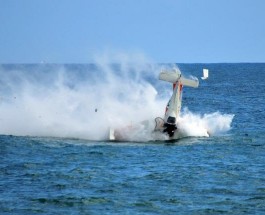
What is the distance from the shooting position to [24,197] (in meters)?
27.5

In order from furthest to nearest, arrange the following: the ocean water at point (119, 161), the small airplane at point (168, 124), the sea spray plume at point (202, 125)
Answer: the sea spray plume at point (202, 125), the small airplane at point (168, 124), the ocean water at point (119, 161)

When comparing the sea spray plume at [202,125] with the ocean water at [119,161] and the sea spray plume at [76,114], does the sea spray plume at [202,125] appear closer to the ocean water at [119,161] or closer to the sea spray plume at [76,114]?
the ocean water at [119,161]

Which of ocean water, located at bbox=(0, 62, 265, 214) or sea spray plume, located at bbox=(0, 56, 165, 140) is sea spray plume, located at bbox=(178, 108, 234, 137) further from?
sea spray plume, located at bbox=(0, 56, 165, 140)

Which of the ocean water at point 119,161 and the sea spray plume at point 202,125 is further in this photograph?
the sea spray plume at point 202,125

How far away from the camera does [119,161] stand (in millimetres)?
36281

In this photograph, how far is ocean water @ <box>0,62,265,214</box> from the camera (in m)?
27.0

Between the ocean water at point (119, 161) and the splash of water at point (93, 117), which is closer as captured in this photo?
the ocean water at point (119, 161)

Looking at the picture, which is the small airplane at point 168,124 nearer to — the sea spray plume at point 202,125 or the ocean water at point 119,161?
the ocean water at point 119,161

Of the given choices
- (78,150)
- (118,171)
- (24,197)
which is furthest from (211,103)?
(24,197)

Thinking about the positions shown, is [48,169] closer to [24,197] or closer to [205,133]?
[24,197]

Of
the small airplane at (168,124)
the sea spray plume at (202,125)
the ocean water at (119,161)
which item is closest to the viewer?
the ocean water at (119,161)

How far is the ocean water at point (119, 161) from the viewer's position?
2698cm

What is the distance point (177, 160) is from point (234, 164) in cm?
318

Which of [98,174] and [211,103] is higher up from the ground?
[211,103]
